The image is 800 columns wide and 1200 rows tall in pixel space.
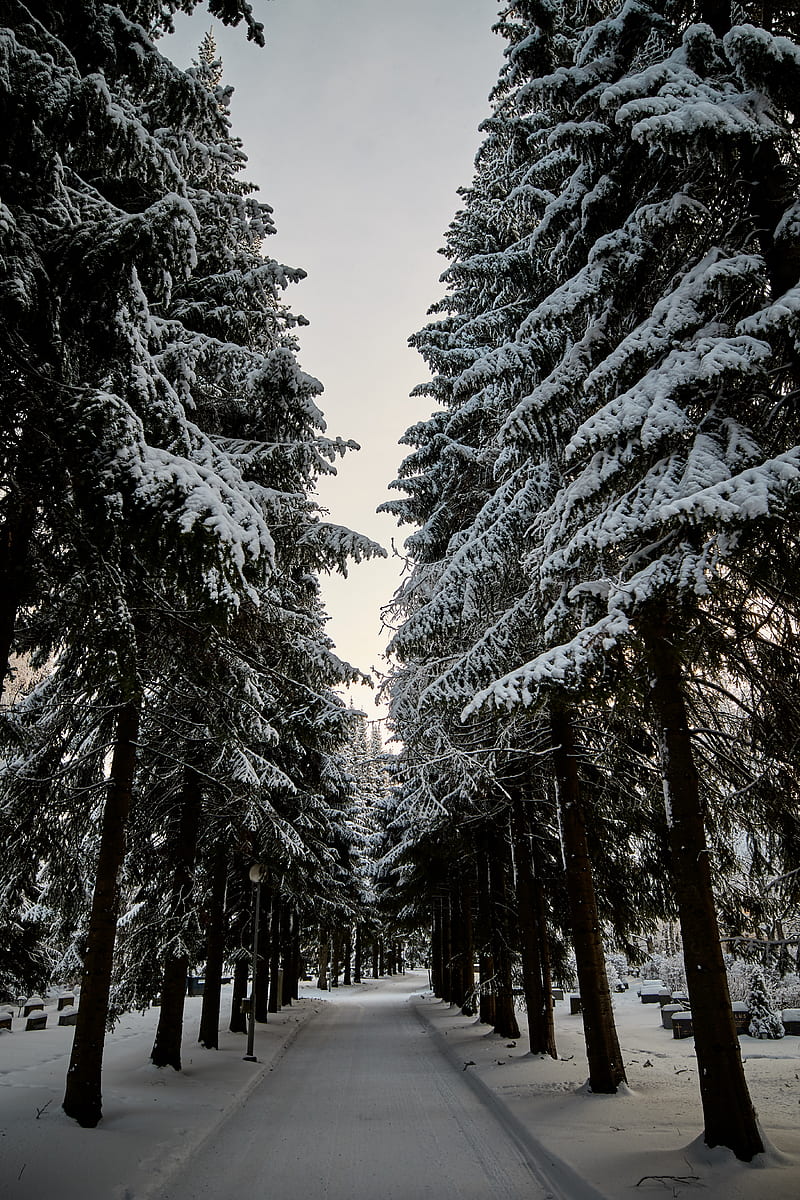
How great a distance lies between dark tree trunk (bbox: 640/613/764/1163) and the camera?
18.6 feet

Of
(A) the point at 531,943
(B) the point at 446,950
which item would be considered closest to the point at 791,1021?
(A) the point at 531,943

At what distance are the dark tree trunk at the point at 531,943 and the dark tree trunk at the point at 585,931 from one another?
2.47 meters

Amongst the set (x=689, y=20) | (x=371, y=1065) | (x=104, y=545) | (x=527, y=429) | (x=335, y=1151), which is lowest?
(x=371, y=1065)

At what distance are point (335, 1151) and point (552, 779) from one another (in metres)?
7.02

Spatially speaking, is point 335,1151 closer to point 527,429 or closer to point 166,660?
point 166,660

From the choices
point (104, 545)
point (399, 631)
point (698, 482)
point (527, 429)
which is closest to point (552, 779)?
point (399, 631)

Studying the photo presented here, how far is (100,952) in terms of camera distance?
768 cm

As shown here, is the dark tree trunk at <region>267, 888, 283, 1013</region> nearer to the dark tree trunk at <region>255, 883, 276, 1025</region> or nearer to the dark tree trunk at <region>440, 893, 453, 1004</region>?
the dark tree trunk at <region>255, 883, 276, 1025</region>

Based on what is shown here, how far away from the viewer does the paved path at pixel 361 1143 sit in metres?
5.71

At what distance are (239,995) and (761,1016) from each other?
1261 centimetres

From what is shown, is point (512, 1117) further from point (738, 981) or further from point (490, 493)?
point (738, 981)

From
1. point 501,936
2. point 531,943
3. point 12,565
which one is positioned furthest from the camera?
point 501,936

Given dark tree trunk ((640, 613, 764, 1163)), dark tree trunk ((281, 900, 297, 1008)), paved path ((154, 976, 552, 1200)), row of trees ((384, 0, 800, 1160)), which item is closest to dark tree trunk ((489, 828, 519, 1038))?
paved path ((154, 976, 552, 1200))

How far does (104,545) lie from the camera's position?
5305 millimetres
